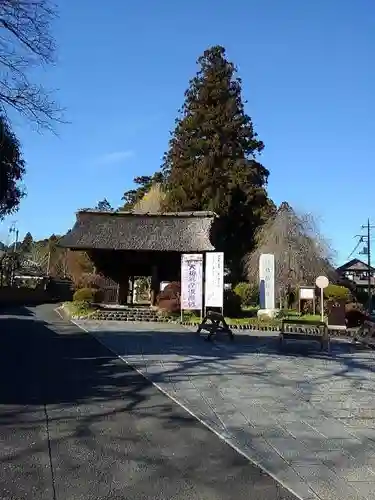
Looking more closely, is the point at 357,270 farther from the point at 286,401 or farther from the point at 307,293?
the point at 286,401

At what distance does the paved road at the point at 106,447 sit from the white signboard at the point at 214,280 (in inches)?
430

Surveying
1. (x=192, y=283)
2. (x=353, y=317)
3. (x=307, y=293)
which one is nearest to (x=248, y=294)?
(x=307, y=293)

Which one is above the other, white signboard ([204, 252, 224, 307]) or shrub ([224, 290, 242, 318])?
white signboard ([204, 252, 224, 307])

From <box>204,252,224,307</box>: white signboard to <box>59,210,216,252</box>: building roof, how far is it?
8214mm

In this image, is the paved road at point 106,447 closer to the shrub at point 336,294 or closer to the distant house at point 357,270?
the shrub at point 336,294

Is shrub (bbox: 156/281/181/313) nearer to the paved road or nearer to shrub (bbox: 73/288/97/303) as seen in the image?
shrub (bbox: 73/288/97/303)

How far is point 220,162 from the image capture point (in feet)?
127

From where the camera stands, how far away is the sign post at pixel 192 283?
64.9ft

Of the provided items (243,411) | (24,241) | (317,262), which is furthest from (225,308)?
(24,241)

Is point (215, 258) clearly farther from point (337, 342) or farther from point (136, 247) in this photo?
point (136, 247)

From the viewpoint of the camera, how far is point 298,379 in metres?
8.91

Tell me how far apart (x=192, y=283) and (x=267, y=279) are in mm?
3957

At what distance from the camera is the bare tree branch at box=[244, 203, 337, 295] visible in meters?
32.1

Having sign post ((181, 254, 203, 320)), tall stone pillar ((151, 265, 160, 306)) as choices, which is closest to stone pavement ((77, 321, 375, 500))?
sign post ((181, 254, 203, 320))
